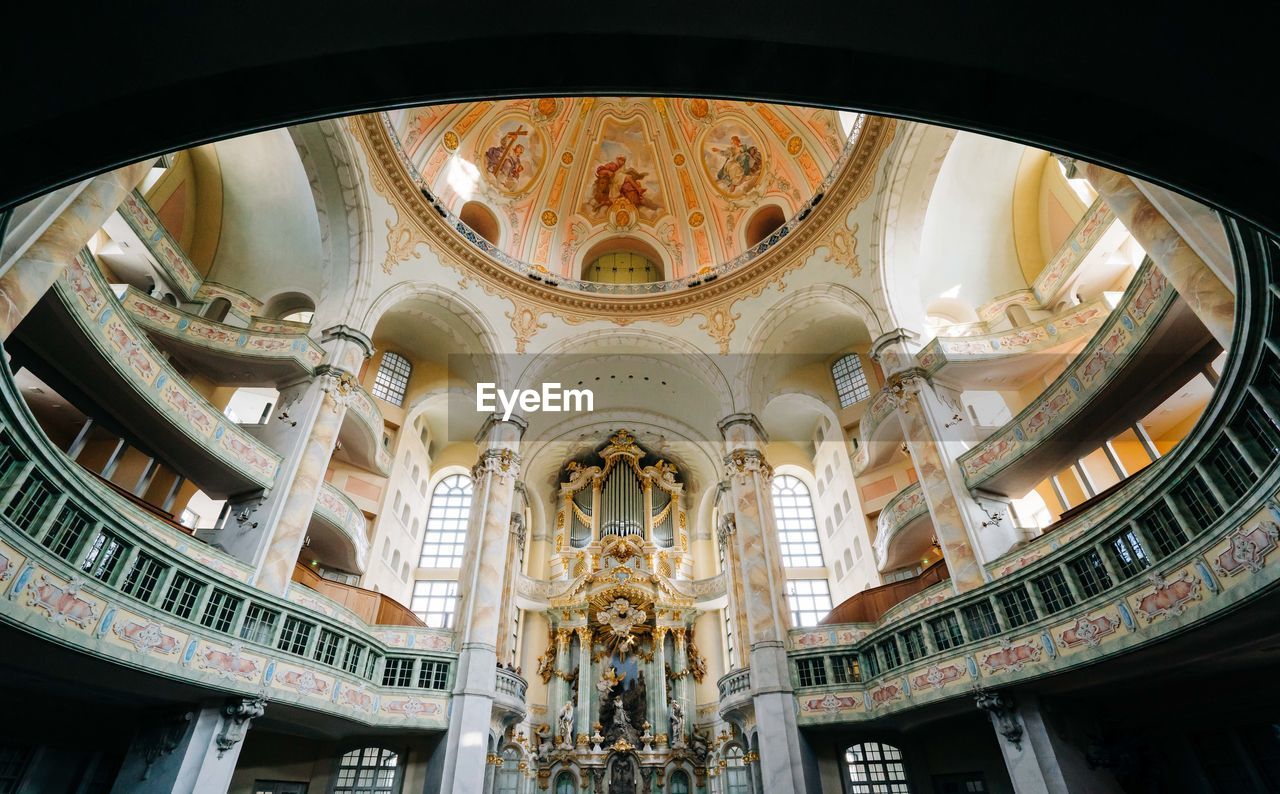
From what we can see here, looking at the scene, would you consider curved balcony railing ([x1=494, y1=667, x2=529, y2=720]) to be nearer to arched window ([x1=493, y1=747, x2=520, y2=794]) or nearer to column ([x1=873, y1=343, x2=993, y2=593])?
arched window ([x1=493, y1=747, x2=520, y2=794])

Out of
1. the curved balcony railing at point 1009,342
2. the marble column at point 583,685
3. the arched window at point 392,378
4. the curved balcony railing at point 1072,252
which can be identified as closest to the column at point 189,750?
the arched window at point 392,378

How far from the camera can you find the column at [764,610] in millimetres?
14641

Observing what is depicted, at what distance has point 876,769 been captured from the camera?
51.8 feet

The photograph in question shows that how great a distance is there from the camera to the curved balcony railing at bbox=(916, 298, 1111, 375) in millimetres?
15367

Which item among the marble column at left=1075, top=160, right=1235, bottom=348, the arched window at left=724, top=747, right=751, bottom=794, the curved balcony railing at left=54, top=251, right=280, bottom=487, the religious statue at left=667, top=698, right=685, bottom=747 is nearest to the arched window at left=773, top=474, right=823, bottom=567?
the religious statue at left=667, top=698, right=685, bottom=747

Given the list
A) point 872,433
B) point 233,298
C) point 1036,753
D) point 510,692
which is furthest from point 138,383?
point 872,433

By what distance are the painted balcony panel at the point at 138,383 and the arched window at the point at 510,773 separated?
1391 centimetres

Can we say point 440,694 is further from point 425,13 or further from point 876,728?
point 425,13

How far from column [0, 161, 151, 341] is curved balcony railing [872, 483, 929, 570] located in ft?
58.0

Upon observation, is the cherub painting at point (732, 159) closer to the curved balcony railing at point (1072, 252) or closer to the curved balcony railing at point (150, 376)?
the curved balcony railing at point (1072, 252)

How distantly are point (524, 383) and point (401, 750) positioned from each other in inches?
450

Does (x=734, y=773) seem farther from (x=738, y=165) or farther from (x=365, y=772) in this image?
(x=738, y=165)

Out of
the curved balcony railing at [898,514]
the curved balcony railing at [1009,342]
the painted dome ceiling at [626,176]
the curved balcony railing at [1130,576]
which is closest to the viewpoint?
the curved balcony railing at [1130,576]

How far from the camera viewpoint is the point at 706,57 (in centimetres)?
303
